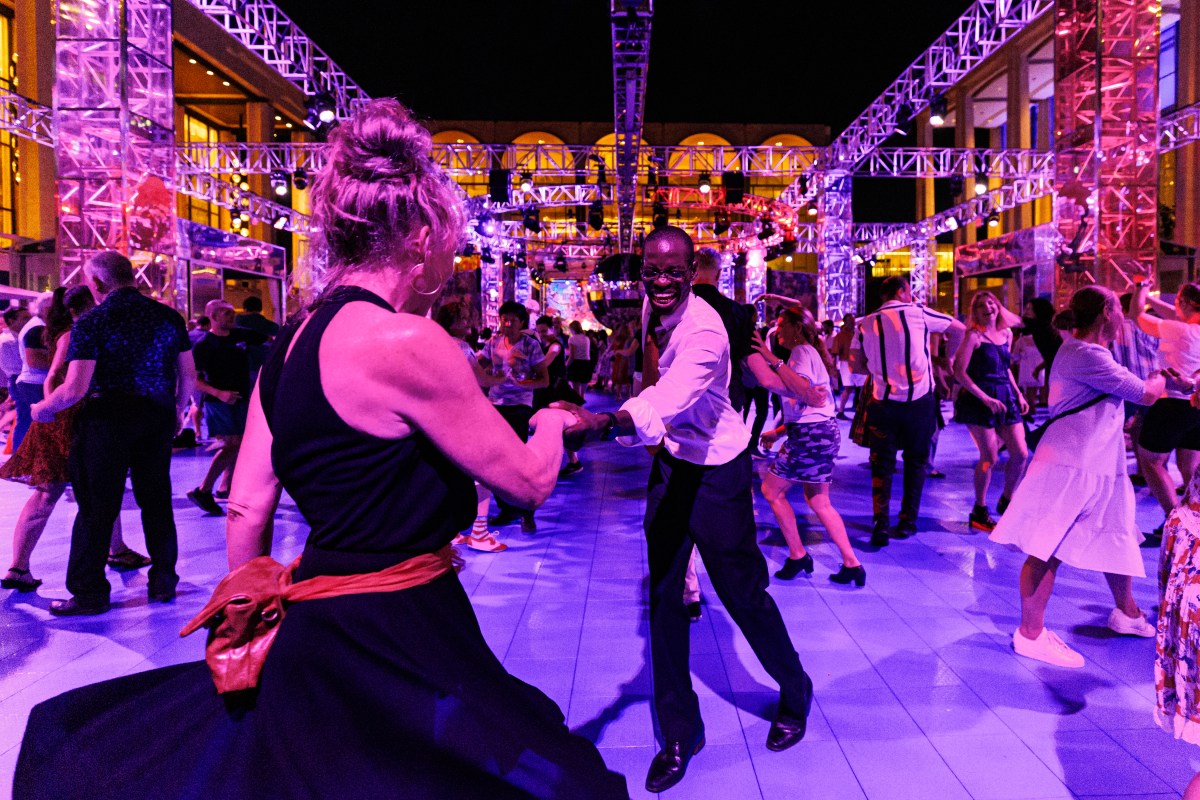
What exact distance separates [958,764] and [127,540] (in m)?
5.47

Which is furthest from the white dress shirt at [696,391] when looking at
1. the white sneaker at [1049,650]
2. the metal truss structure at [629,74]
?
the metal truss structure at [629,74]

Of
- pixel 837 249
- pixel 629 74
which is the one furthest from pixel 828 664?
pixel 837 249

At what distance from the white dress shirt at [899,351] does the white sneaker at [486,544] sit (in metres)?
2.71

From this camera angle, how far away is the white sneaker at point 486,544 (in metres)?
5.74

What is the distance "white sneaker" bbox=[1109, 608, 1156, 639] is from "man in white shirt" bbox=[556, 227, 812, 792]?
195 cm

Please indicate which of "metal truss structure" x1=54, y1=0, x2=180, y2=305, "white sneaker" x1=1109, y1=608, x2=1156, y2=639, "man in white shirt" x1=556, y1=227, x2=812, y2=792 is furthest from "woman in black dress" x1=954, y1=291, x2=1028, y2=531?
"metal truss structure" x1=54, y1=0, x2=180, y2=305

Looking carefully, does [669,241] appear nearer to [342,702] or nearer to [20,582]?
[342,702]

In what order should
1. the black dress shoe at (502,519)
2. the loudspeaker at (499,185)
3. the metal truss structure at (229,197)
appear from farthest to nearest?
the metal truss structure at (229,197), the loudspeaker at (499,185), the black dress shoe at (502,519)

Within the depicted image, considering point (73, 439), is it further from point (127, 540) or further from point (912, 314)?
point (912, 314)

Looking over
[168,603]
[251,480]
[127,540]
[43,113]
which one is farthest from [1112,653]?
[43,113]

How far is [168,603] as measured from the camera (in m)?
4.54

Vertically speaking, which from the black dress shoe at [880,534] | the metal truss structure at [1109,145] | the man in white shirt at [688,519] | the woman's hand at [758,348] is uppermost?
the metal truss structure at [1109,145]

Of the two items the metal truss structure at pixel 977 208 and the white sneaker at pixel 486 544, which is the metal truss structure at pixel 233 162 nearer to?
the white sneaker at pixel 486 544

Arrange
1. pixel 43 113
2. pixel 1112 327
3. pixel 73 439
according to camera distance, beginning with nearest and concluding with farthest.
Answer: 1. pixel 1112 327
2. pixel 73 439
3. pixel 43 113
